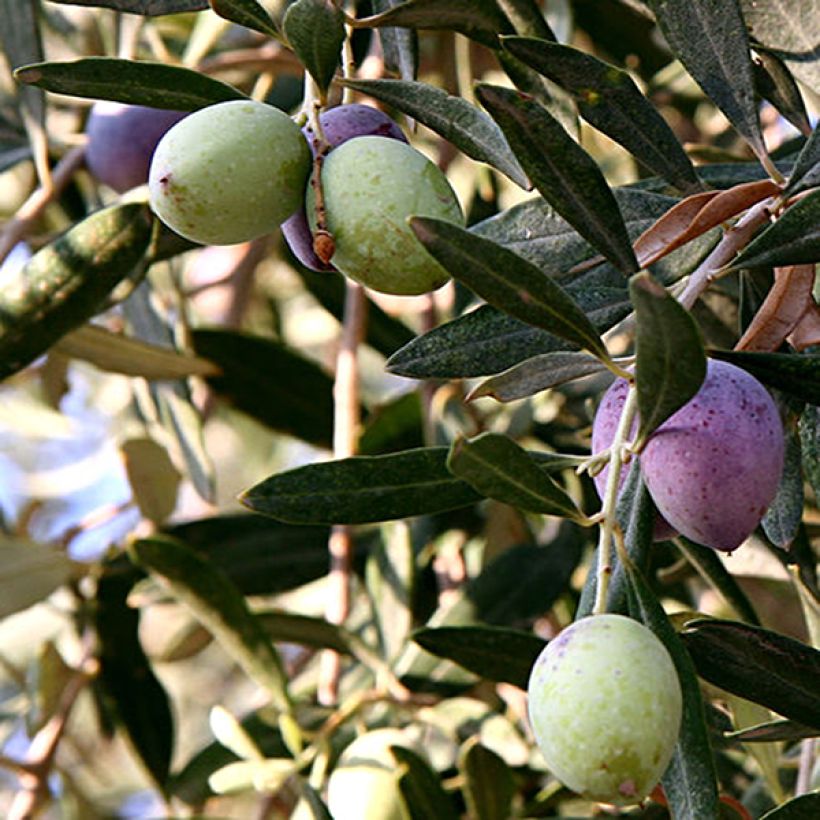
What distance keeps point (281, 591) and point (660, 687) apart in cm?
113

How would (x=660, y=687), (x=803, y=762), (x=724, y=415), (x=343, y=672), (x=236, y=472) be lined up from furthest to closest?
(x=236, y=472) < (x=343, y=672) < (x=803, y=762) < (x=724, y=415) < (x=660, y=687)

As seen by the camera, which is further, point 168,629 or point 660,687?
point 168,629

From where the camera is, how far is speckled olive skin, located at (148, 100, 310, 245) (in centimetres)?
69

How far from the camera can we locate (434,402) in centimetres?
182

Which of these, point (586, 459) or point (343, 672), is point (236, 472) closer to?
point (343, 672)

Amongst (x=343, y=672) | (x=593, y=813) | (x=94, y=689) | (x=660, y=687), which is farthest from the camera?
(x=94, y=689)

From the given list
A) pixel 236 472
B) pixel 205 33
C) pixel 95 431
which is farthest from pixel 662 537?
pixel 236 472

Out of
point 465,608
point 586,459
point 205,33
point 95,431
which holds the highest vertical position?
point 586,459

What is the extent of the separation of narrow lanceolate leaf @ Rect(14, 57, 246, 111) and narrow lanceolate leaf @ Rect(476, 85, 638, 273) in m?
0.16

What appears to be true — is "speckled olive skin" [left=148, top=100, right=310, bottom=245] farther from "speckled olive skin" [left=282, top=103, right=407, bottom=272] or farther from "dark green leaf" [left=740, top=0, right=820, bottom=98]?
"dark green leaf" [left=740, top=0, right=820, bottom=98]

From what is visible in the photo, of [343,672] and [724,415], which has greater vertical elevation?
[724,415]

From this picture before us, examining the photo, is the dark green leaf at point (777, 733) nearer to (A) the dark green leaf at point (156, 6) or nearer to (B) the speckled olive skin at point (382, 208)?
(B) the speckled olive skin at point (382, 208)

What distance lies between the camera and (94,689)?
5.61 feet

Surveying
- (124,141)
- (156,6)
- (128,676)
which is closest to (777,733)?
(156,6)
